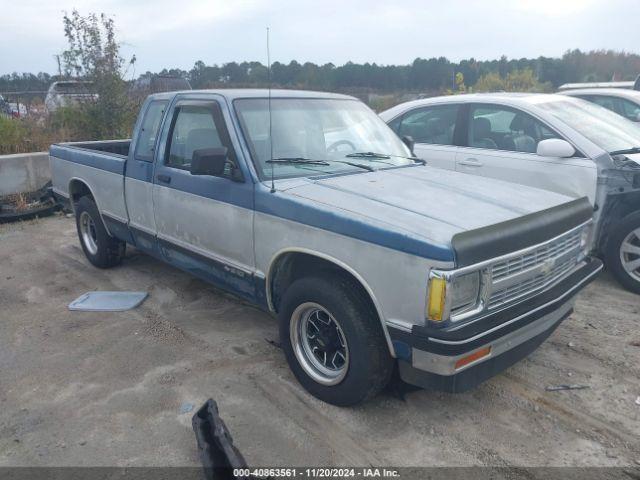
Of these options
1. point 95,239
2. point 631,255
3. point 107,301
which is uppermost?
point 631,255

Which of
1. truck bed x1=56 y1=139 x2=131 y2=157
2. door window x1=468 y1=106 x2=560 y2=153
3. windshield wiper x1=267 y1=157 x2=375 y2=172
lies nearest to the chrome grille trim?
windshield wiper x1=267 y1=157 x2=375 y2=172

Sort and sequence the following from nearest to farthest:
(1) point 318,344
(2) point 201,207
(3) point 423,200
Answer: (3) point 423,200 → (1) point 318,344 → (2) point 201,207

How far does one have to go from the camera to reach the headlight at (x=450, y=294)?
8.55 ft

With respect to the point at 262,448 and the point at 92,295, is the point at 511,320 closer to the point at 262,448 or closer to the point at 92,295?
the point at 262,448

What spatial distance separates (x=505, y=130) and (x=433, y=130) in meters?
0.91

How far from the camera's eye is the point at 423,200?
3.25 meters

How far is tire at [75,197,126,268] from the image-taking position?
5754 mm

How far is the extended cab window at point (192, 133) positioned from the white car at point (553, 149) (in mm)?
2960

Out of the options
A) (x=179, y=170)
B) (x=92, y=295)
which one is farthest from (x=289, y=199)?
(x=92, y=295)

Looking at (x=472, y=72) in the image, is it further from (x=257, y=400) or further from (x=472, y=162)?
(x=257, y=400)

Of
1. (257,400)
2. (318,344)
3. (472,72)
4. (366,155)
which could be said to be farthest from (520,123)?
(472,72)

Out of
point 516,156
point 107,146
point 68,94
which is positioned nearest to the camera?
point 516,156

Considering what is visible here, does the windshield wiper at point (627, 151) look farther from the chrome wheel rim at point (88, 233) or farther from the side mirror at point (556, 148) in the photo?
the chrome wheel rim at point (88, 233)

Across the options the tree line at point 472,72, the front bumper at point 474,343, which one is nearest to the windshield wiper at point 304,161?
the front bumper at point 474,343
